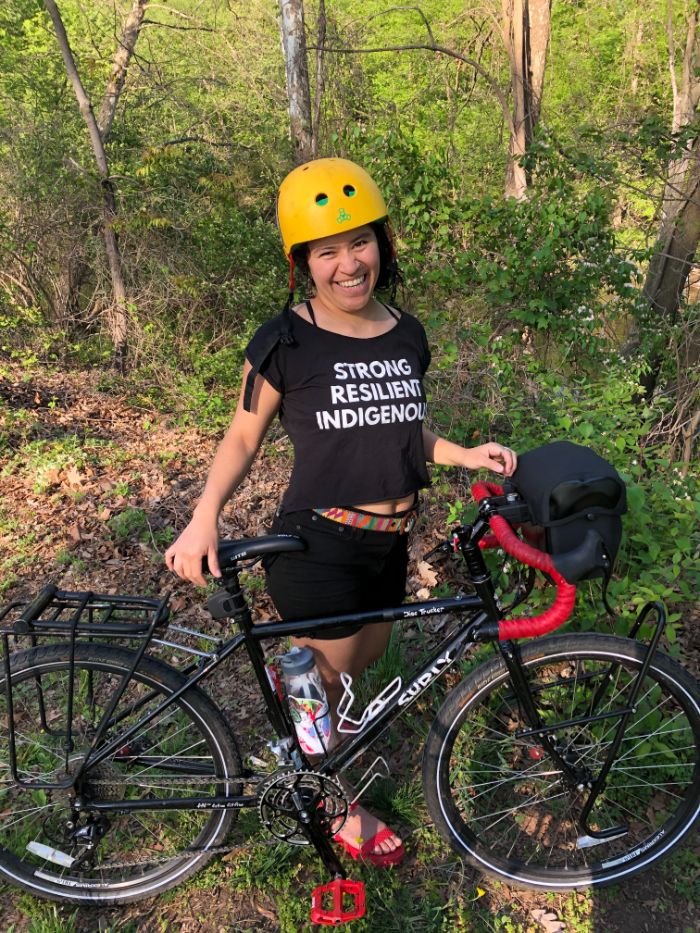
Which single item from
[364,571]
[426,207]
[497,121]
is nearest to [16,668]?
[364,571]

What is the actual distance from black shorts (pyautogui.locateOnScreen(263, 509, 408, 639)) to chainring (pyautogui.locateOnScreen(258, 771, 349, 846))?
0.52 metres

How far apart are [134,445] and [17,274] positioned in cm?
381

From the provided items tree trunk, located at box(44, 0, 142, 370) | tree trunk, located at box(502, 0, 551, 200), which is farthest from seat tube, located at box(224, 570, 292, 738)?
tree trunk, located at box(502, 0, 551, 200)

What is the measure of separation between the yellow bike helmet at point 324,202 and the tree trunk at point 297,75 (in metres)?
5.99

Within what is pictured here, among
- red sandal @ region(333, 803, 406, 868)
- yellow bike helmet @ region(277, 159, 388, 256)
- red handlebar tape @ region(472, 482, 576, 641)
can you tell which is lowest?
red sandal @ region(333, 803, 406, 868)

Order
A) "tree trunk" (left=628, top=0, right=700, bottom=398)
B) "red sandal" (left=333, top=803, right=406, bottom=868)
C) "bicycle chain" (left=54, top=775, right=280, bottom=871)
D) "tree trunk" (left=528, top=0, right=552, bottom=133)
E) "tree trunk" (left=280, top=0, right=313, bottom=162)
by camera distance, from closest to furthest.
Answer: "bicycle chain" (left=54, top=775, right=280, bottom=871)
"red sandal" (left=333, top=803, right=406, bottom=868)
"tree trunk" (left=628, top=0, right=700, bottom=398)
"tree trunk" (left=280, top=0, right=313, bottom=162)
"tree trunk" (left=528, top=0, right=552, bottom=133)

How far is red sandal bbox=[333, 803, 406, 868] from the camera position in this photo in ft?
7.97

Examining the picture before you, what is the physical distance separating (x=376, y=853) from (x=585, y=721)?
1.02m

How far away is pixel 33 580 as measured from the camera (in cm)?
418

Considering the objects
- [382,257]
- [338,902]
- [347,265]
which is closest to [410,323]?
[382,257]

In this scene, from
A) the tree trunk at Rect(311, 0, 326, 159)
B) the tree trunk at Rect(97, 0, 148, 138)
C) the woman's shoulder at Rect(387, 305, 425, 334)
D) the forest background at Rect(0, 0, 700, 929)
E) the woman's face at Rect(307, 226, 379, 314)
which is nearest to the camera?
the woman's face at Rect(307, 226, 379, 314)

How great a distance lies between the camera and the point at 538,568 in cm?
189

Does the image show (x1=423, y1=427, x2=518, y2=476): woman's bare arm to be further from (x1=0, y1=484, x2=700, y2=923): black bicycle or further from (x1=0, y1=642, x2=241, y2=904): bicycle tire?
(x1=0, y1=642, x2=241, y2=904): bicycle tire

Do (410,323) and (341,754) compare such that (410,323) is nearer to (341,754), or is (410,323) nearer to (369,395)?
(369,395)
